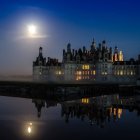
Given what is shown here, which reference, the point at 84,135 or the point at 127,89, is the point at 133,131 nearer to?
the point at 84,135

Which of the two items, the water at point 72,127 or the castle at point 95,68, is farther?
the castle at point 95,68

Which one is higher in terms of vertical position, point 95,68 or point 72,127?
point 95,68

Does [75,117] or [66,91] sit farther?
[66,91]

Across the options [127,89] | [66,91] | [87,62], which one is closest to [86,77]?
[87,62]

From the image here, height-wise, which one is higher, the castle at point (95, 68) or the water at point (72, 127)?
the castle at point (95, 68)

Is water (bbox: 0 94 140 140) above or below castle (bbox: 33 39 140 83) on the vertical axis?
below

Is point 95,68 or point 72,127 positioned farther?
point 95,68

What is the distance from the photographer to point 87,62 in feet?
470

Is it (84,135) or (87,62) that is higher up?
(87,62)

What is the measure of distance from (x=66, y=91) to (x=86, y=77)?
277ft

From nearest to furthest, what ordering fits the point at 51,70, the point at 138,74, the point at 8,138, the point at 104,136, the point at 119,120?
1. the point at 8,138
2. the point at 104,136
3. the point at 119,120
4. the point at 138,74
5. the point at 51,70

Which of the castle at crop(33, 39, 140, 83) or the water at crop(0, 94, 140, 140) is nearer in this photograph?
the water at crop(0, 94, 140, 140)

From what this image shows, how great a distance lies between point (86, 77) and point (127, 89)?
61.0 m

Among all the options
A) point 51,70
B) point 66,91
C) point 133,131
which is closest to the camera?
point 133,131
